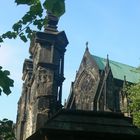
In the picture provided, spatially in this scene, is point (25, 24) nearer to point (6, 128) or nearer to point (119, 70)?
point (6, 128)

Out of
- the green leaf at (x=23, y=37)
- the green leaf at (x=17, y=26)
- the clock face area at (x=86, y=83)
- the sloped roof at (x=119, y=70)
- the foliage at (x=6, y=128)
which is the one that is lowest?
the foliage at (x=6, y=128)

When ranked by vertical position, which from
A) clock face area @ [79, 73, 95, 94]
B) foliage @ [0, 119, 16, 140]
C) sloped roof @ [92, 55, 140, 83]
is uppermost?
sloped roof @ [92, 55, 140, 83]

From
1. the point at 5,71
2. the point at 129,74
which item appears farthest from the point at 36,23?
the point at 129,74

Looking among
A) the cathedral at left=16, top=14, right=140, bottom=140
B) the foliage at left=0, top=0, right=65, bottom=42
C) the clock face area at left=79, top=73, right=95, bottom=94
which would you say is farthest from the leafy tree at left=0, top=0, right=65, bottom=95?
the clock face area at left=79, top=73, right=95, bottom=94

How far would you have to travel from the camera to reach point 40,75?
18312mm

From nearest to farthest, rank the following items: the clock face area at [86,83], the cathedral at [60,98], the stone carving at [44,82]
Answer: the cathedral at [60,98]
the stone carving at [44,82]
the clock face area at [86,83]

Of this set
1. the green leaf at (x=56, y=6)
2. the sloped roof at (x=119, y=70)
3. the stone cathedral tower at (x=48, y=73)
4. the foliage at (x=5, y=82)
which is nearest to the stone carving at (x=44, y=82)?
the stone cathedral tower at (x=48, y=73)

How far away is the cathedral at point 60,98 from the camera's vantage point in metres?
8.64

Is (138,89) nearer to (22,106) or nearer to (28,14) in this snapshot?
(22,106)

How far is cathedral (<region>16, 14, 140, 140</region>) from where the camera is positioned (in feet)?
28.3

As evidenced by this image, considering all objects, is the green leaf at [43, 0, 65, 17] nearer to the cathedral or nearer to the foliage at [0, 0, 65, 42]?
the foliage at [0, 0, 65, 42]

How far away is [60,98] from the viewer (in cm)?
1820

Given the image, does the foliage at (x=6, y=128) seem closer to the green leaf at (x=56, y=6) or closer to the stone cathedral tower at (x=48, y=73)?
the green leaf at (x=56, y=6)

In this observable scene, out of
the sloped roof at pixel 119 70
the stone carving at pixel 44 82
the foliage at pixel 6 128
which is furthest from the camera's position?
the sloped roof at pixel 119 70
